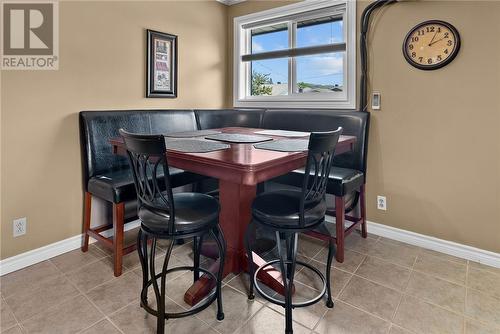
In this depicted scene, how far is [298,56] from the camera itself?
3.13 meters

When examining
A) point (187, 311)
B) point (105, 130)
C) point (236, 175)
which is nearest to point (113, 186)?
point (105, 130)

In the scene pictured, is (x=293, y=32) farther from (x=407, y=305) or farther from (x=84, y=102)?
(x=407, y=305)

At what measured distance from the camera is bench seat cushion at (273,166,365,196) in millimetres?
2139

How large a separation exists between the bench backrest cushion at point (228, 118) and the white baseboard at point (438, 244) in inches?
59.2

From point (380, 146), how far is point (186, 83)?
78.2 inches

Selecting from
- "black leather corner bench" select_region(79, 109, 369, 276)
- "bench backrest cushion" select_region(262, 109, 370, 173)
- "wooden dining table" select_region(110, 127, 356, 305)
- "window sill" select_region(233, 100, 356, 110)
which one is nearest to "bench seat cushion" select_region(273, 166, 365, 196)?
"black leather corner bench" select_region(79, 109, 369, 276)

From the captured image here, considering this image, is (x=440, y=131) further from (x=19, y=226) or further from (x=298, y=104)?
(x=19, y=226)

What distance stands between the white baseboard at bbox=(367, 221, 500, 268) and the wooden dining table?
3.12 ft

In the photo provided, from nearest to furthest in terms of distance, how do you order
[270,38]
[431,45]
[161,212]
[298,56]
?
[161,212], [431,45], [298,56], [270,38]

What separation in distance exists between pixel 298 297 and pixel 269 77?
2.45 meters

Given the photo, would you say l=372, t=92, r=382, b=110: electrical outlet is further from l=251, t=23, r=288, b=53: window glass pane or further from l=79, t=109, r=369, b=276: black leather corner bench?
l=251, t=23, r=288, b=53: window glass pane

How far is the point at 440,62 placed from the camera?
2203mm

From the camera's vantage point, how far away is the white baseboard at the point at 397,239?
2.03 metres

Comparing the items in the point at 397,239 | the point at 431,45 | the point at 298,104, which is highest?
the point at 431,45
